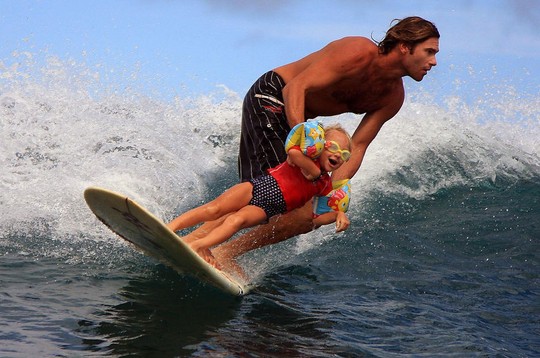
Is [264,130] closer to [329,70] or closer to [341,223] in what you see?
[329,70]

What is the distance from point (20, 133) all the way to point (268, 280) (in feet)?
15.7

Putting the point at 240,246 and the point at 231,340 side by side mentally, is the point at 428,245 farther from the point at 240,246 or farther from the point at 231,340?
the point at 231,340

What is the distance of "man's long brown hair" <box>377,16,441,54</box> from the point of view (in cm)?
557

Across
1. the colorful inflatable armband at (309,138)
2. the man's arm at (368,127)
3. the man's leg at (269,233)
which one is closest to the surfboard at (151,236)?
the man's leg at (269,233)

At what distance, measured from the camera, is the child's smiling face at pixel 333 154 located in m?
5.36

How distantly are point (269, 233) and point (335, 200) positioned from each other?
757mm

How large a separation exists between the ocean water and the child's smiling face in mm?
1013

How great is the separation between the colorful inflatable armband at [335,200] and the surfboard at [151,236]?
0.80 meters

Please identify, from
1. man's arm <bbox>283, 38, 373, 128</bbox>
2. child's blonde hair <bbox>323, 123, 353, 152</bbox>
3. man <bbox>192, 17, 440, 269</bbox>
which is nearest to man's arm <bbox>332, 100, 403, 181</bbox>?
man <bbox>192, 17, 440, 269</bbox>

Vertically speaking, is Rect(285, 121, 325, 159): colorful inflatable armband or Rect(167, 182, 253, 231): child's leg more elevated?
Rect(285, 121, 325, 159): colorful inflatable armband

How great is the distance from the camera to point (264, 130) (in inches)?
238

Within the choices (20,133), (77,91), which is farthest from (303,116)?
(77,91)

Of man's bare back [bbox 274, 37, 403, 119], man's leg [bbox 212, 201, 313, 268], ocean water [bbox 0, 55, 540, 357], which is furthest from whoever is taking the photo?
man's leg [bbox 212, 201, 313, 268]

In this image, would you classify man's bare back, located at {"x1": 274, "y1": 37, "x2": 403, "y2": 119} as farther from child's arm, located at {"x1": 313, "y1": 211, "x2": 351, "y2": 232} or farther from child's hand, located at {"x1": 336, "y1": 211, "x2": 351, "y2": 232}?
child's hand, located at {"x1": 336, "y1": 211, "x2": 351, "y2": 232}
